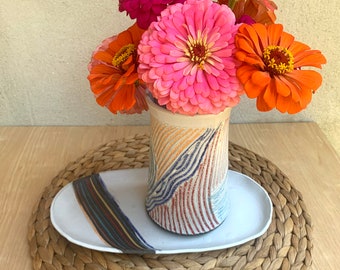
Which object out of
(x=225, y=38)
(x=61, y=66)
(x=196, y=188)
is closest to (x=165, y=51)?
(x=225, y=38)

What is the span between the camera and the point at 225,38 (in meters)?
0.43

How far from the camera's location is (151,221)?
22.0 inches

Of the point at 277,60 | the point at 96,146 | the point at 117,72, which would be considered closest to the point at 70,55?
the point at 96,146

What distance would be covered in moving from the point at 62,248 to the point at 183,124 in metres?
0.20

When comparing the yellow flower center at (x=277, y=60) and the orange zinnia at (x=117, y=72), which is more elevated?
the yellow flower center at (x=277, y=60)

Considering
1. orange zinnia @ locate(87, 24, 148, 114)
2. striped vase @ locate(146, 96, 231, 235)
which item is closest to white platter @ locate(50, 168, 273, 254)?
striped vase @ locate(146, 96, 231, 235)

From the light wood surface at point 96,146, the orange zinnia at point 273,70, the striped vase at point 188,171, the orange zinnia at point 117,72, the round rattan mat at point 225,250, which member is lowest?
the light wood surface at point 96,146

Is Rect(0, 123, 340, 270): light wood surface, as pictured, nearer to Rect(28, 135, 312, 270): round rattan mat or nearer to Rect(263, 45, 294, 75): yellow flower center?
Rect(28, 135, 312, 270): round rattan mat

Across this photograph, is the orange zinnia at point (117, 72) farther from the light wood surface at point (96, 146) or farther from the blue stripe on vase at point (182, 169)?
the light wood surface at point (96, 146)

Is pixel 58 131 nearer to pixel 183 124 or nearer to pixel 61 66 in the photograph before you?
pixel 61 66

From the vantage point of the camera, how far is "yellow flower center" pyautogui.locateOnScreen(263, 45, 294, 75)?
1.37 ft

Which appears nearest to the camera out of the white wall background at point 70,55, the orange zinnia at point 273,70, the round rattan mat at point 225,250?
the orange zinnia at point 273,70

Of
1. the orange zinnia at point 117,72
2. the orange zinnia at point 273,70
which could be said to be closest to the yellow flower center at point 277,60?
the orange zinnia at point 273,70

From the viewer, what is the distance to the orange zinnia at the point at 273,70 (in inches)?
16.2
